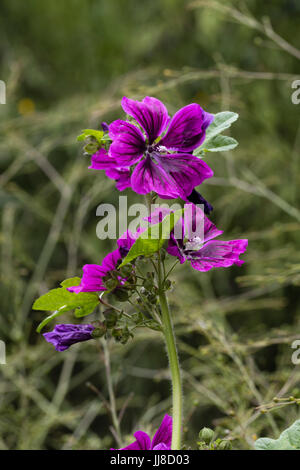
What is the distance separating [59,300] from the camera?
0.97 ft

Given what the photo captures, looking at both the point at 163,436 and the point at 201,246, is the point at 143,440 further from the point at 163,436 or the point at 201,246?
the point at 201,246

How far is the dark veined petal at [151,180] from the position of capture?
0.31 metres

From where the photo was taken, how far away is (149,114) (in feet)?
1.00

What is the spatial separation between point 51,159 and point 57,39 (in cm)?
48

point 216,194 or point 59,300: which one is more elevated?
point 216,194

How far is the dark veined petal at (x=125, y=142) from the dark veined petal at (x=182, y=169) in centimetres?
1

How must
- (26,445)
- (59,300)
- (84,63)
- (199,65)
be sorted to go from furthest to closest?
(84,63) → (199,65) → (26,445) → (59,300)

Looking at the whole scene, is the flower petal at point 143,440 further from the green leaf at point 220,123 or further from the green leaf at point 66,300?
the green leaf at point 220,123

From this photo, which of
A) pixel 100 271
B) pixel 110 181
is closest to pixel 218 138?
pixel 100 271

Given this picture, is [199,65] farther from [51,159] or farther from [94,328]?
[94,328]

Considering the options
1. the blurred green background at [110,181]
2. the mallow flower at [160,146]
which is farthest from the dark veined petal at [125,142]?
the blurred green background at [110,181]

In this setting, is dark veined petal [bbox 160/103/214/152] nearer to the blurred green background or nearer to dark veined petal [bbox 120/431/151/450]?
dark veined petal [bbox 120/431/151/450]

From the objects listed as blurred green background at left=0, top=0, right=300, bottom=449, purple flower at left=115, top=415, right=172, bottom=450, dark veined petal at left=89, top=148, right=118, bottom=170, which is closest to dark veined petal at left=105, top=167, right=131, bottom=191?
dark veined petal at left=89, top=148, right=118, bottom=170

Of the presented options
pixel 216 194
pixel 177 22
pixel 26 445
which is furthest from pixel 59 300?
pixel 177 22
